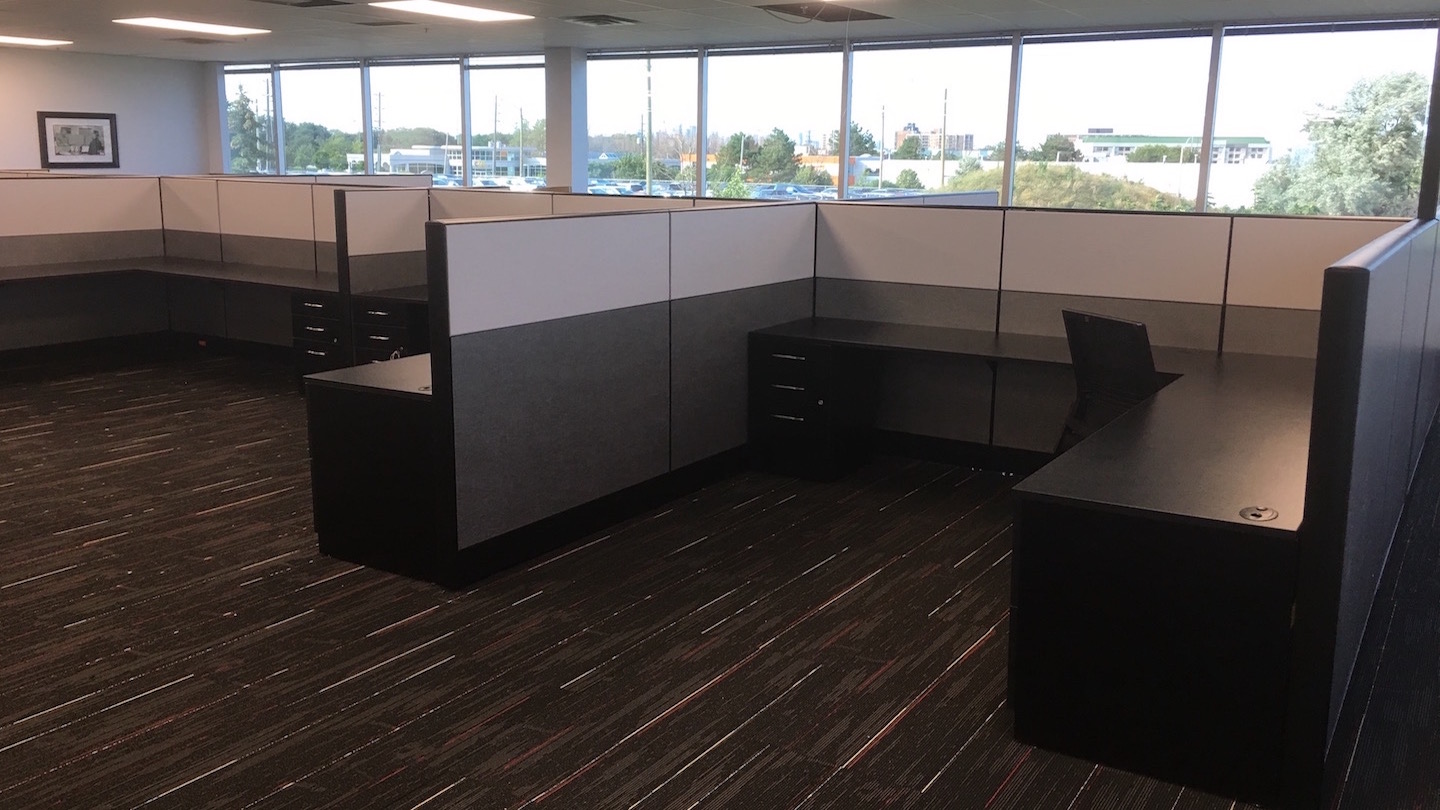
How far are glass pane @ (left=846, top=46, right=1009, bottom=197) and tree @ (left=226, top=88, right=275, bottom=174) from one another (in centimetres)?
650

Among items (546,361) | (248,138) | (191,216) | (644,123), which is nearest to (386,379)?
(546,361)

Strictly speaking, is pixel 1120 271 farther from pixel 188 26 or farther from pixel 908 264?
pixel 188 26

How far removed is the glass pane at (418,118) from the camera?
35.2ft

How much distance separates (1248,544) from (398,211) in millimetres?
4037

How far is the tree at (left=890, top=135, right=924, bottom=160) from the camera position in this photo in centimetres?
881

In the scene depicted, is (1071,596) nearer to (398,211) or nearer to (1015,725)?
(1015,725)

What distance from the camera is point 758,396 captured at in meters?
4.03

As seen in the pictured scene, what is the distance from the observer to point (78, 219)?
19.2ft

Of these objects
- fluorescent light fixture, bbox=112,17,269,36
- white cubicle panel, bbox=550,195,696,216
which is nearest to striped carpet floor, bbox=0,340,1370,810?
white cubicle panel, bbox=550,195,696,216

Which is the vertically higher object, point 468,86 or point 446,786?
point 468,86

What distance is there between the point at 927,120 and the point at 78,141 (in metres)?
8.39

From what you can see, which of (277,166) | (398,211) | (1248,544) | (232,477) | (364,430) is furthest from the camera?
(277,166)

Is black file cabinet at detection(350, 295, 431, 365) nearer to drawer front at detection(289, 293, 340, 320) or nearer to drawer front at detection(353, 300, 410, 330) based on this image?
drawer front at detection(353, 300, 410, 330)

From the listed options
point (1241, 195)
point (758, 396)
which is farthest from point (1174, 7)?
point (758, 396)
